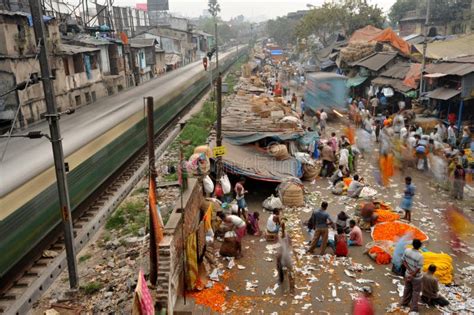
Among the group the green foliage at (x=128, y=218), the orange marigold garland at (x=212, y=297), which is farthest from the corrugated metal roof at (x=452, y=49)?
the orange marigold garland at (x=212, y=297)

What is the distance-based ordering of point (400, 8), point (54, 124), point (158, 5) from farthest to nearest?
1. point (158, 5)
2. point (400, 8)
3. point (54, 124)

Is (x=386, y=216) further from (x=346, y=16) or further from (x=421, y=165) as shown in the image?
(x=346, y=16)

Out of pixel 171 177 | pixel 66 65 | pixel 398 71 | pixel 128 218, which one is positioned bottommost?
pixel 128 218

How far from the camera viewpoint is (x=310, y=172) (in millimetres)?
15352

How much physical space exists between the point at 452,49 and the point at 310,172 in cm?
1466

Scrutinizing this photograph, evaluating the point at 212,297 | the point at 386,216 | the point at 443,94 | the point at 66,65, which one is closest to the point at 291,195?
the point at 386,216

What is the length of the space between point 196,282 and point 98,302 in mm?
1966

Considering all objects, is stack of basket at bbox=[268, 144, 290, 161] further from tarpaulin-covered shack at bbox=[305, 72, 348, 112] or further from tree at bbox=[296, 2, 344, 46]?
tree at bbox=[296, 2, 344, 46]

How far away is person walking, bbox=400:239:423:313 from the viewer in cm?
770

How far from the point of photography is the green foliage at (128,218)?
10.6m

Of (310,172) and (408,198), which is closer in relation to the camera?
(408,198)

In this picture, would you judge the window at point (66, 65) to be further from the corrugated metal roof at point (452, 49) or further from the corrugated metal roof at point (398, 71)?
the corrugated metal roof at point (452, 49)

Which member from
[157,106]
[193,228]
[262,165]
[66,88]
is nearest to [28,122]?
[66,88]

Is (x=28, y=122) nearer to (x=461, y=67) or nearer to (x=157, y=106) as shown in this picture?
(x=157, y=106)
